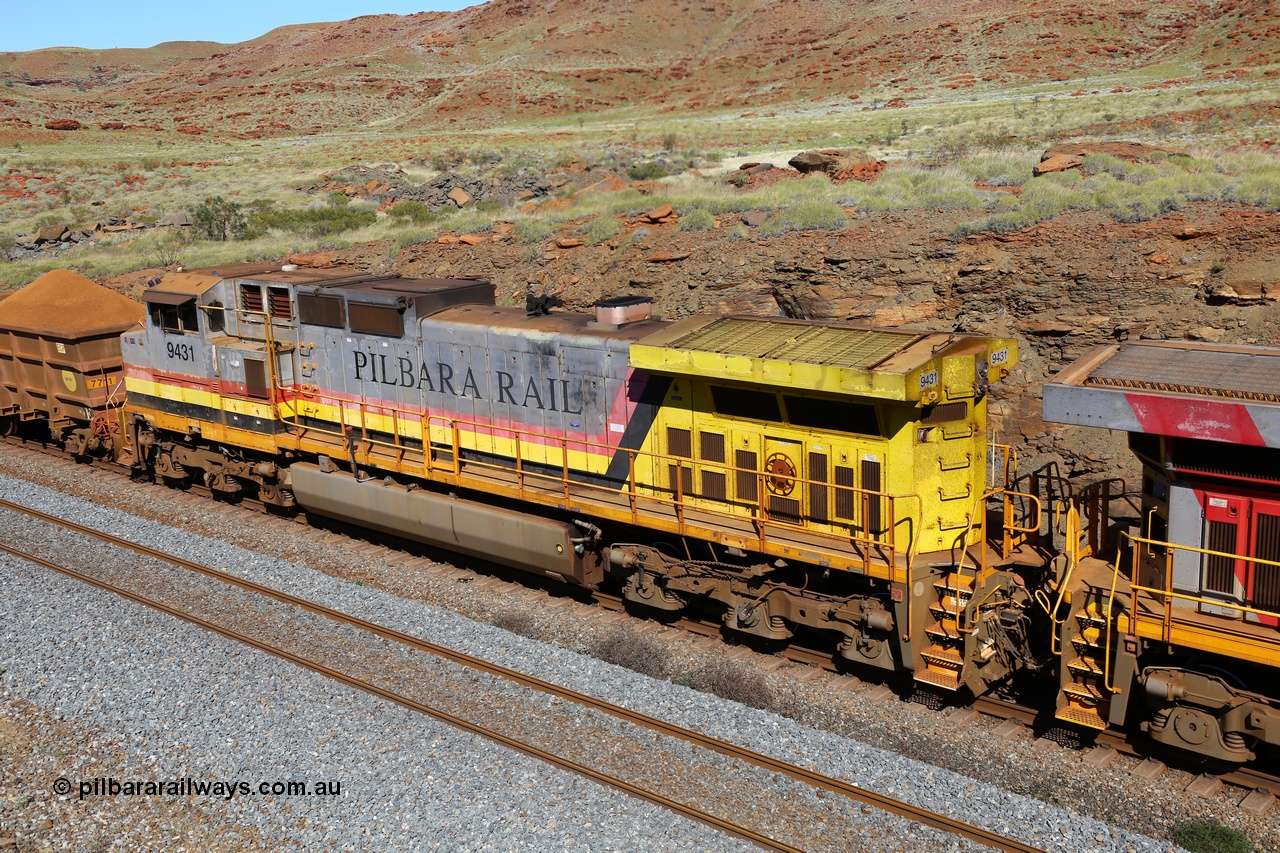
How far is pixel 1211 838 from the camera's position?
7504 millimetres

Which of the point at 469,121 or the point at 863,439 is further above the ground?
the point at 469,121

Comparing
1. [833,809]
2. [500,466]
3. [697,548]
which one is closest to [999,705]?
[833,809]

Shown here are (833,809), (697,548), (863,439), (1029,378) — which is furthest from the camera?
(1029,378)

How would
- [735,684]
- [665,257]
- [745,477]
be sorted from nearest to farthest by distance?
[735,684], [745,477], [665,257]

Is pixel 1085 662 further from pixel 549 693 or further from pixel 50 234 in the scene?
pixel 50 234

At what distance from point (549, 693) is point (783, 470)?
11.0 feet

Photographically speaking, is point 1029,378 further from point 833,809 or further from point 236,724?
point 236,724

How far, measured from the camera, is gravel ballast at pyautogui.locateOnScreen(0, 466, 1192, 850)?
7.96m

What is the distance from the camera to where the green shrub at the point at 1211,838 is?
741cm

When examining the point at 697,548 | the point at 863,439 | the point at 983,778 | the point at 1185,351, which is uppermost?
the point at 1185,351

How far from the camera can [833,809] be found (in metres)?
8.09

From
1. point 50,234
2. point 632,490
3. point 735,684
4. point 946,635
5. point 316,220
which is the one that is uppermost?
point 50,234

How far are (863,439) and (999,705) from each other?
285 cm

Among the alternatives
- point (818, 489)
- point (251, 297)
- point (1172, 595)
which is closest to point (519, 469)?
point (818, 489)
